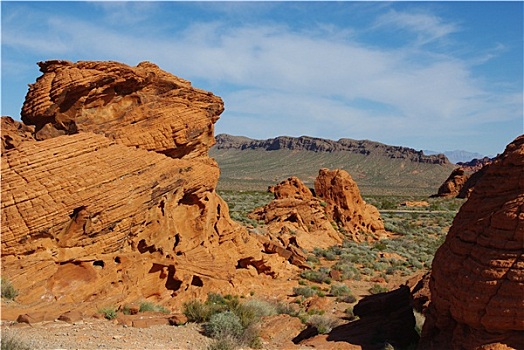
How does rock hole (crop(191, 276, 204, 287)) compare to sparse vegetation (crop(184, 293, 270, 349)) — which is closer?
sparse vegetation (crop(184, 293, 270, 349))

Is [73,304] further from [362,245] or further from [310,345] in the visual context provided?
[362,245]

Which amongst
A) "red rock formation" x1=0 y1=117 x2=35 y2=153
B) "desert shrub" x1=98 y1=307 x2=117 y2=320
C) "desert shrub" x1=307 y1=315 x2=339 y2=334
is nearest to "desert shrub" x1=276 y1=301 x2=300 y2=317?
"desert shrub" x1=307 y1=315 x2=339 y2=334

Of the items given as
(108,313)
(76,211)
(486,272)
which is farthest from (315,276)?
(486,272)

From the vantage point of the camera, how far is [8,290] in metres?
10.1

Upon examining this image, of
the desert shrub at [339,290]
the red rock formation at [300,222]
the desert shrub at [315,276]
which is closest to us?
the desert shrub at [339,290]

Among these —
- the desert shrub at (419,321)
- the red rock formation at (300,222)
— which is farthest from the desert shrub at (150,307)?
the red rock formation at (300,222)

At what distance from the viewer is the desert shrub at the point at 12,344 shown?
7.60 metres

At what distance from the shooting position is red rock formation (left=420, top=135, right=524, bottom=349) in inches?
307

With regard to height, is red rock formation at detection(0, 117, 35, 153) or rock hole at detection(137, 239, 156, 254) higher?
red rock formation at detection(0, 117, 35, 153)

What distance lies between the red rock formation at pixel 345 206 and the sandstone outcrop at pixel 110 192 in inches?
678

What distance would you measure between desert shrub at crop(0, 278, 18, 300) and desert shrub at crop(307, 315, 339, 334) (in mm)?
7817

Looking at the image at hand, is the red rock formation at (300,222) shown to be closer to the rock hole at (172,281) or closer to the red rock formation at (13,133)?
the rock hole at (172,281)

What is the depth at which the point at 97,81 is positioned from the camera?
13141 millimetres

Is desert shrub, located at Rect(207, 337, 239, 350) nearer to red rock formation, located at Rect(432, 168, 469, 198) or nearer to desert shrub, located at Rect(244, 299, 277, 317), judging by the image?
desert shrub, located at Rect(244, 299, 277, 317)
